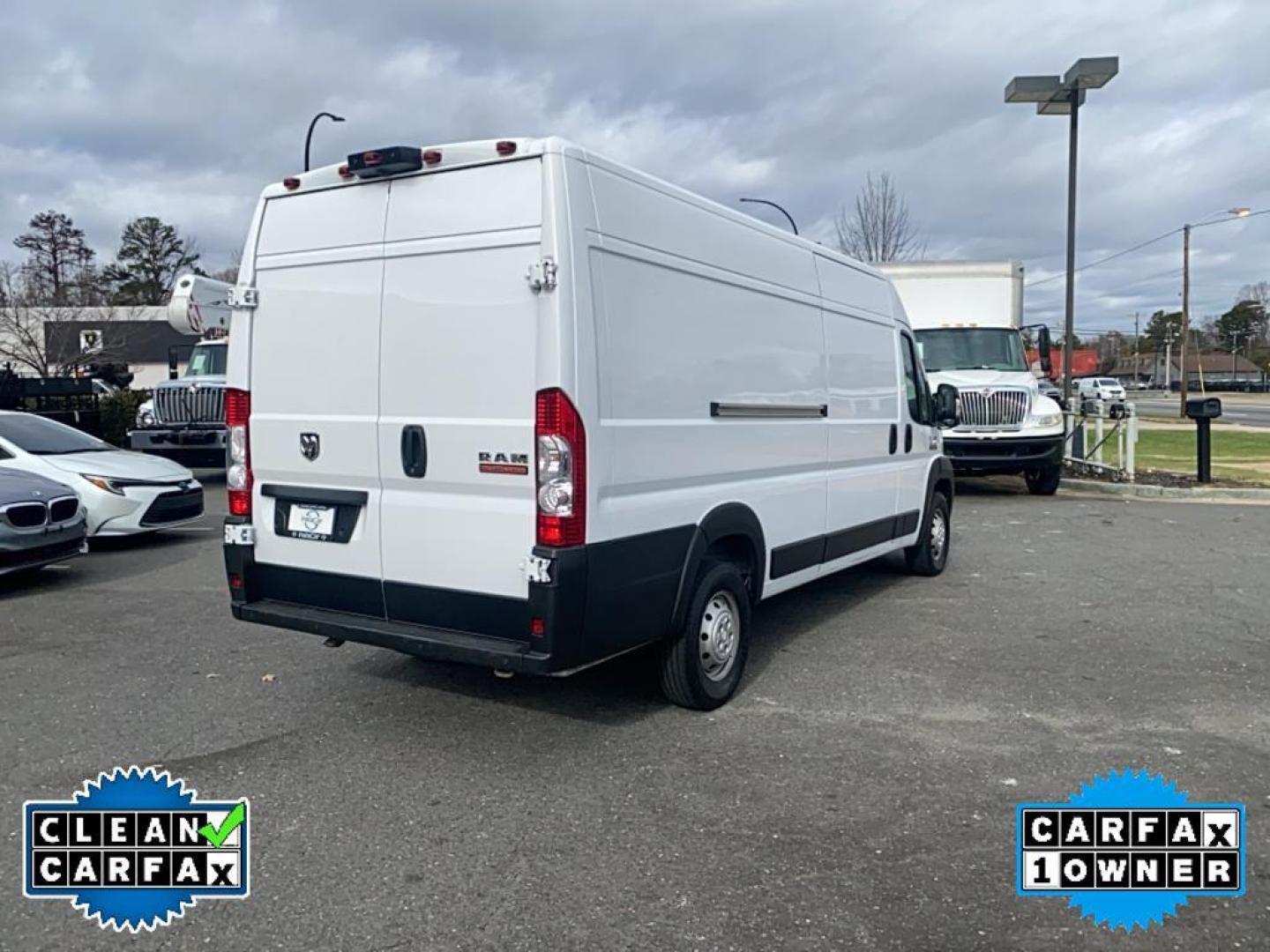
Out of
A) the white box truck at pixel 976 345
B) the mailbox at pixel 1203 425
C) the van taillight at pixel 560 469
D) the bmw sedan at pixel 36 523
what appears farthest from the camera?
the white box truck at pixel 976 345

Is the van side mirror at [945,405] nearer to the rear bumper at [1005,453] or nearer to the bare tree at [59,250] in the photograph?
the rear bumper at [1005,453]

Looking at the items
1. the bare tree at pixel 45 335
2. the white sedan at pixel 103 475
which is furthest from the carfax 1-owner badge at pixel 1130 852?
the bare tree at pixel 45 335

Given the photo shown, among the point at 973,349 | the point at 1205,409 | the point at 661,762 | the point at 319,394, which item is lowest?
the point at 661,762

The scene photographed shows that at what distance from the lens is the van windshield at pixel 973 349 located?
15.2 metres

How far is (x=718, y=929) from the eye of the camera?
10.4ft

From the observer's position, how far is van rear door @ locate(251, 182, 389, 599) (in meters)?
4.74

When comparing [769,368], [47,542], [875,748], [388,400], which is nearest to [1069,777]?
[875,748]

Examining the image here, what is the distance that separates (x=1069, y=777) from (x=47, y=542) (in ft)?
25.2

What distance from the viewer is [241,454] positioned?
5.18m

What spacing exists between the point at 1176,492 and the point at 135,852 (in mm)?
14630

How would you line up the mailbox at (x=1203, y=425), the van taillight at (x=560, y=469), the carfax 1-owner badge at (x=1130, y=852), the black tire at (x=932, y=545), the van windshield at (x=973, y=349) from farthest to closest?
the van windshield at (x=973, y=349) → the mailbox at (x=1203, y=425) → the black tire at (x=932, y=545) → the van taillight at (x=560, y=469) → the carfax 1-owner badge at (x=1130, y=852)

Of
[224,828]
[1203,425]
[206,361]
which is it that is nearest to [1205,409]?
[1203,425]

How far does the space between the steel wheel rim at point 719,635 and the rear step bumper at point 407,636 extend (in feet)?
3.68

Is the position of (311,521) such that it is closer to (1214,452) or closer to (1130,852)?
(1130,852)
